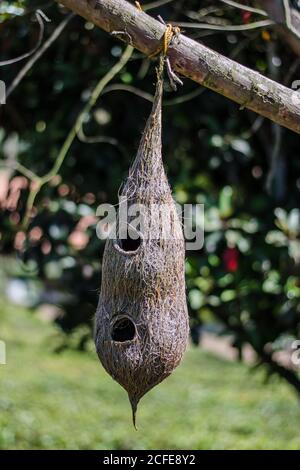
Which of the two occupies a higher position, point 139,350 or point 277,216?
point 277,216

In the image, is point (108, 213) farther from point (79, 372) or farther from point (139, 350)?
point (79, 372)

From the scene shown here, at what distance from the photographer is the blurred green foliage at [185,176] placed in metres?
4.22

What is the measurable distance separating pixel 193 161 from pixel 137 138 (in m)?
0.39

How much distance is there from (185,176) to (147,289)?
1.99 meters

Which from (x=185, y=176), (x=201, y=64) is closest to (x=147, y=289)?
(x=201, y=64)

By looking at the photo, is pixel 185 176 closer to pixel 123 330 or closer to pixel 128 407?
pixel 123 330

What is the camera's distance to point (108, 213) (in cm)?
407

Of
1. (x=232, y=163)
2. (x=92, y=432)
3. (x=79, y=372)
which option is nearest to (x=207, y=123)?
(x=232, y=163)

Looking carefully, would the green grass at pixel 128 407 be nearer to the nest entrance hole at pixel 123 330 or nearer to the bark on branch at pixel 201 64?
the nest entrance hole at pixel 123 330

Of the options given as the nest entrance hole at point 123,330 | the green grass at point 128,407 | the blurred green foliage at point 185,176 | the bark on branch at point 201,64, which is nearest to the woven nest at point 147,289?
the nest entrance hole at point 123,330

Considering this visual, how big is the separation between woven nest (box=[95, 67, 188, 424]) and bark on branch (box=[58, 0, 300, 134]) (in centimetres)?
11

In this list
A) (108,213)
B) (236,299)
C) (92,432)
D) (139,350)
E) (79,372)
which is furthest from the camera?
(79,372)

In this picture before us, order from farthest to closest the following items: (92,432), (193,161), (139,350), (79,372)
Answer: (79,372) < (92,432) < (193,161) < (139,350)

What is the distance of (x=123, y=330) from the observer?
2652 mm
